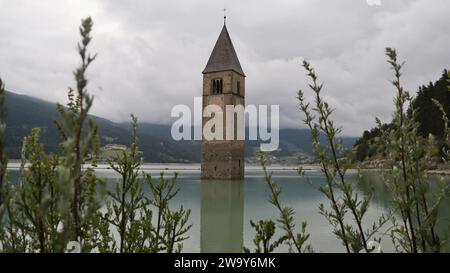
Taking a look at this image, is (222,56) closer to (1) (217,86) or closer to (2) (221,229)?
(1) (217,86)

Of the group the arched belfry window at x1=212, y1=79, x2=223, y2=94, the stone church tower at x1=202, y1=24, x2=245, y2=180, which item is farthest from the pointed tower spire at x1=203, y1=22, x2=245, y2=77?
the arched belfry window at x1=212, y1=79, x2=223, y2=94

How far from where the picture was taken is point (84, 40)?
59.0 inches

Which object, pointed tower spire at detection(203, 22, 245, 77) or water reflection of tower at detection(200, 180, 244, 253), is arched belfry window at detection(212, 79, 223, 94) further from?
water reflection of tower at detection(200, 180, 244, 253)

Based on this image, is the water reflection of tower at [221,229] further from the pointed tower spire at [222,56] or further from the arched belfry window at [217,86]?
the pointed tower spire at [222,56]

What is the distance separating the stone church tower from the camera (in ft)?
160

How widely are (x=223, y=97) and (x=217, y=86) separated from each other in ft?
7.29

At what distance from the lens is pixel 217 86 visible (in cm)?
5153

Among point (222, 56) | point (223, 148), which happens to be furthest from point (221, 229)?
point (222, 56)

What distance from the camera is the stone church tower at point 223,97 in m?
48.8

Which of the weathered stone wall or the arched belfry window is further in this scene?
the arched belfry window

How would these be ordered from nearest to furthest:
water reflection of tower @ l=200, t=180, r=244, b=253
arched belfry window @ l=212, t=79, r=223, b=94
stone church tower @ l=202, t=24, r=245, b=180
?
water reflection of tower @ l=200, t=180, r=244, b=253, stone church tower @ l=202, t=24, r=245, b=180, arched belfry window @ l=212, t=79, r=223, b=94

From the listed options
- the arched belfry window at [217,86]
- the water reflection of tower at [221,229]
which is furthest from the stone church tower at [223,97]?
the water reflection of tower at [221,229]
